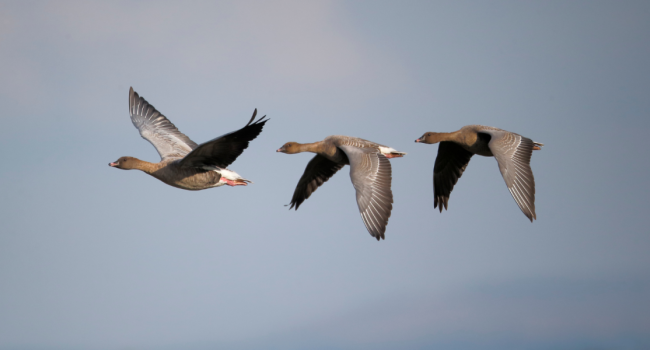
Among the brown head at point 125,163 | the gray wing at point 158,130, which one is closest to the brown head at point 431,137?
the gray wing at point 158,130

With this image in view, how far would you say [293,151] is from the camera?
67.6 ft

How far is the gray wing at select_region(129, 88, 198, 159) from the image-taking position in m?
20.8

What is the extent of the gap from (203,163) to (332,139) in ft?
14.2

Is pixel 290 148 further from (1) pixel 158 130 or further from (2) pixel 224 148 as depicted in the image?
(1) pixel 158 130

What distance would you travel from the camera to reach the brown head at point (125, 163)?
18.8 meters

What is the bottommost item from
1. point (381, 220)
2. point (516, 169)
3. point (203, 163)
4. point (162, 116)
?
point (381, 220)

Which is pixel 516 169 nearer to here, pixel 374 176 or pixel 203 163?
pixel 374 176

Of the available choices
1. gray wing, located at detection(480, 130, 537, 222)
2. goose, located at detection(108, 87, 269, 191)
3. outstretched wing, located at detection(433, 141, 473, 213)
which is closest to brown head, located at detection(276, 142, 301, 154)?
goose, located at detection(108, 87, 269, 191)

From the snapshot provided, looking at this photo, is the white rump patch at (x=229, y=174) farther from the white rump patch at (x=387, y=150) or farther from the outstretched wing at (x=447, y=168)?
the outstretched wing at (x=447, y=168)

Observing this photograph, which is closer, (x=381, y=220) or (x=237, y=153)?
(x=381, y=220)

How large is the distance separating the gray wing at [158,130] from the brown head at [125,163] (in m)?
1.21

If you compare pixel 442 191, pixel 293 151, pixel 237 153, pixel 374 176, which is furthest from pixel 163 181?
pixel 442 191

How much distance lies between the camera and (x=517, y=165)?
17.1 meters

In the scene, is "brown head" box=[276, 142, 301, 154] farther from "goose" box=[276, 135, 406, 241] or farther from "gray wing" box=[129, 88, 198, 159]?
"gray wing" box=[129, 88, 198, 159]
